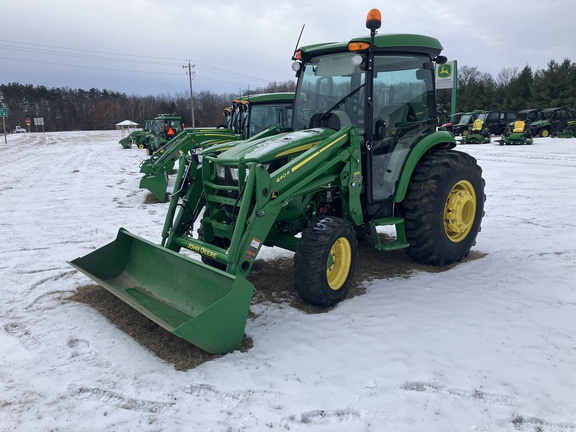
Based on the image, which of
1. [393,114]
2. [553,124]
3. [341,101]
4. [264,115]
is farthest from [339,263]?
[553,124]

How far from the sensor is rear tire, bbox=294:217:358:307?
4199 millimetres

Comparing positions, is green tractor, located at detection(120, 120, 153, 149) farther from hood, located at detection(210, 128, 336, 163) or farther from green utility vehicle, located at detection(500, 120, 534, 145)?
hood, located at detection(210, 128, 336, 163)

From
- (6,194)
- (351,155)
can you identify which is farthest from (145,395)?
(6,194)

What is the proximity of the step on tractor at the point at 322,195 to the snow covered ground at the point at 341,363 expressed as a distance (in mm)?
387

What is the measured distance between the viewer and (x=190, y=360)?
11.6ft

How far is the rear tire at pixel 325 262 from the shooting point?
4199mm

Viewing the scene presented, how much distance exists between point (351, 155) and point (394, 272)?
5.72 feet

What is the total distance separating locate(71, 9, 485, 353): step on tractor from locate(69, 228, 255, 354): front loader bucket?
0.04ft

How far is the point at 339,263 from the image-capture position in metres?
4.59

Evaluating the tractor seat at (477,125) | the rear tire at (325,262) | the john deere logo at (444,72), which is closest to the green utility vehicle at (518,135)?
the tractor seat at (477,125)

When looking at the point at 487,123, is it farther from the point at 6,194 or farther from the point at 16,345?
the point at 16,345

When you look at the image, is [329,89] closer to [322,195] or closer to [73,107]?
[322,195]

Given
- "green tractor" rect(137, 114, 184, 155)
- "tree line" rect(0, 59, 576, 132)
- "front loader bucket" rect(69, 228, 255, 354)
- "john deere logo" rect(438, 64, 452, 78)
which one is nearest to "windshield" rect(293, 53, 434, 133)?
"front loader bucket" rect(69, 228, 255, 354)

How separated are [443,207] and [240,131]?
8487 millimetres
